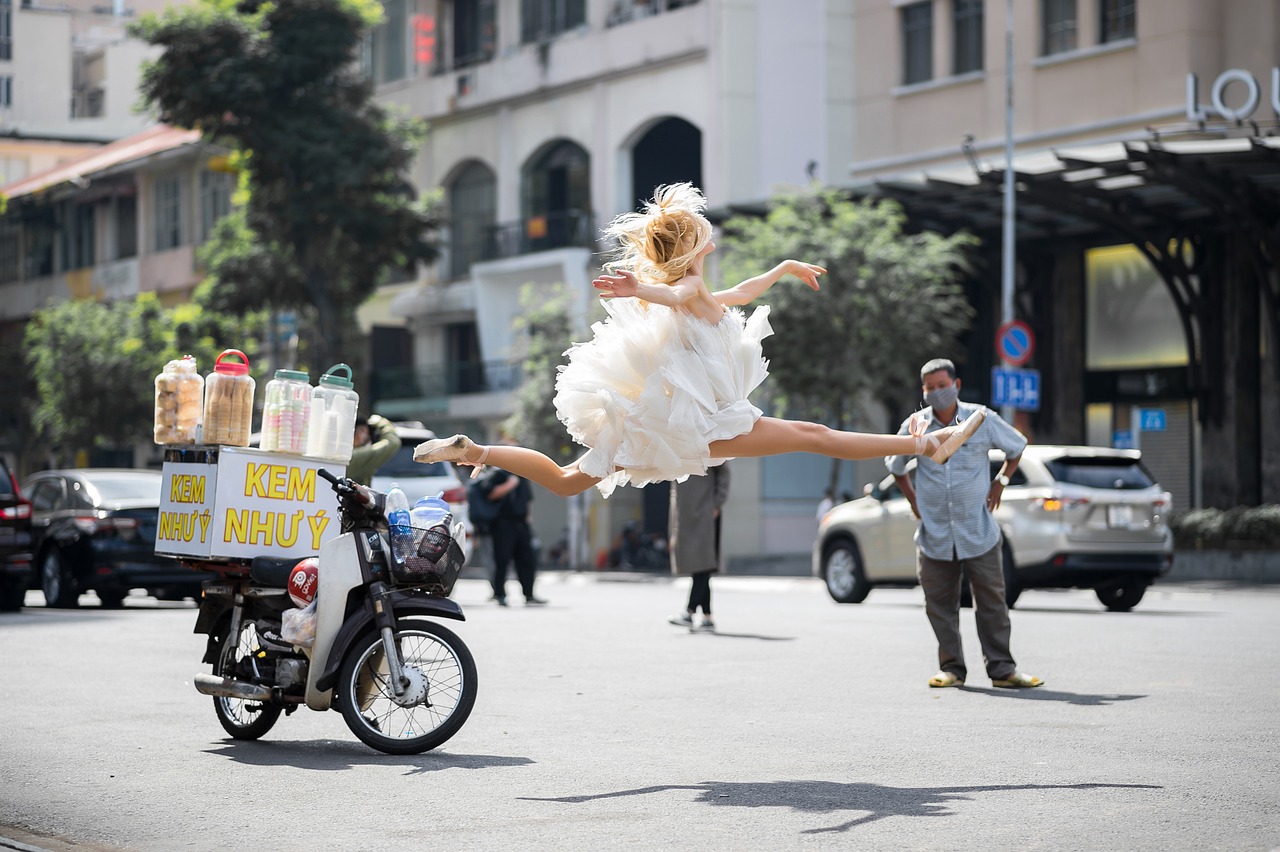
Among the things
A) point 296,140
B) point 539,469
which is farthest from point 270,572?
point 296,140

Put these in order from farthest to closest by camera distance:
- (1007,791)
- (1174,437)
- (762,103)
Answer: (762,103), (1174,437), (1007,791)

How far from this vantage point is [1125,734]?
341 inches

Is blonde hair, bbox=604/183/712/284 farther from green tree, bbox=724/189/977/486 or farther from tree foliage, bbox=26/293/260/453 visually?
tree foliage, bbox=26/293/260/453

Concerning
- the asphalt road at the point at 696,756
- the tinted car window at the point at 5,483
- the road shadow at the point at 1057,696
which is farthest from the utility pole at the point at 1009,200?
the road shadow at the point at 1057,696

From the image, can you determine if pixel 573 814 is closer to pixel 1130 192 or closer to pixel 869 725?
pixel 869 725

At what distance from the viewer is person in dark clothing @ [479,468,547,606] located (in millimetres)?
20562

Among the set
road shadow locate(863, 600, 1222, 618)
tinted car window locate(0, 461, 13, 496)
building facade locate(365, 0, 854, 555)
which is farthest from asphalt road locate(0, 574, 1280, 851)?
building facade locate(365, 0, 854, 555)

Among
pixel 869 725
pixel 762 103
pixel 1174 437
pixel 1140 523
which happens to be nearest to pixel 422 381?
pixel 762 103

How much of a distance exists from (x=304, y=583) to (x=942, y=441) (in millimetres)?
3028

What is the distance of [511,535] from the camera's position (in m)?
20.6

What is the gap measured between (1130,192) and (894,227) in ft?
13.1

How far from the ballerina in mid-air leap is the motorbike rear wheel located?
145 cm

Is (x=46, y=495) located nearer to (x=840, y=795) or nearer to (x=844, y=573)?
(x=844, y=573)

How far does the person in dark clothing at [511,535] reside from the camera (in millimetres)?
20562
